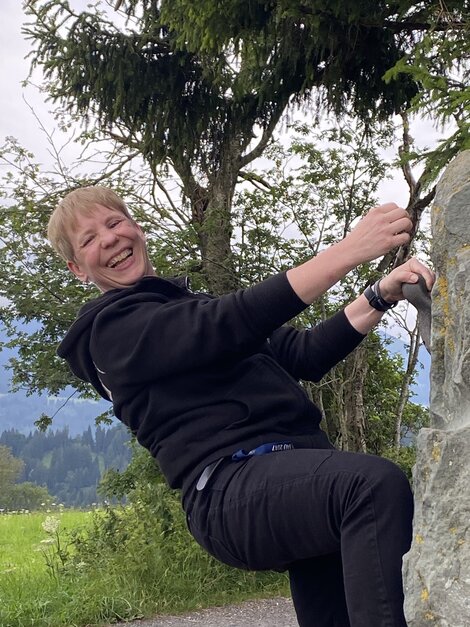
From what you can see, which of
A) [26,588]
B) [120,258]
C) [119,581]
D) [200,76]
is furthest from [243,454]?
[200,76]

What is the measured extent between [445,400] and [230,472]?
0.55 meters

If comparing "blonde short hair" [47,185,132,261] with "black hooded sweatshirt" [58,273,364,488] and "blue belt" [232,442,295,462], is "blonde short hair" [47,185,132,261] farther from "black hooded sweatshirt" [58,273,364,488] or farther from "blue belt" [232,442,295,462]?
"blue belt" [232,442,295,462]

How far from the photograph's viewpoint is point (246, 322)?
1683mm

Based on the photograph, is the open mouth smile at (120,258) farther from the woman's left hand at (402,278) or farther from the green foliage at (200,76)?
the green foliage at (200,76)

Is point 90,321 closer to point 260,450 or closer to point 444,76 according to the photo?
point 260,450

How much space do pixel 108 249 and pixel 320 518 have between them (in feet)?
3.59

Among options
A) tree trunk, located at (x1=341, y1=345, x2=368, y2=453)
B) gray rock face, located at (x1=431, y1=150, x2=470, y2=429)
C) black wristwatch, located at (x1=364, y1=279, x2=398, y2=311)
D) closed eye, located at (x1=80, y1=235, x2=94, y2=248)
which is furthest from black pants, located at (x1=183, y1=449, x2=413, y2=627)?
tree trunk, located at (x1=341, y1=345, x2=368, y2=453)

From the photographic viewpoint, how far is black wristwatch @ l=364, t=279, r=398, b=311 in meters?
2.05

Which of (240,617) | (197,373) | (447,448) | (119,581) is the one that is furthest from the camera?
(119,581)

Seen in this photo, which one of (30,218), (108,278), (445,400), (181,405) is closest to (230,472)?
(181,405)

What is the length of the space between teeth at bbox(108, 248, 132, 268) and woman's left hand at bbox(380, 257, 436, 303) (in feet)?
2.63

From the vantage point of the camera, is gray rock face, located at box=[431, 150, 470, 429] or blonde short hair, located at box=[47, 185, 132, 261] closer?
gray rock face, located at box=[431, 150, 470, 429]

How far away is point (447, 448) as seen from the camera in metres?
1.43

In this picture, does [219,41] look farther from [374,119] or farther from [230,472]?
[230,472]
